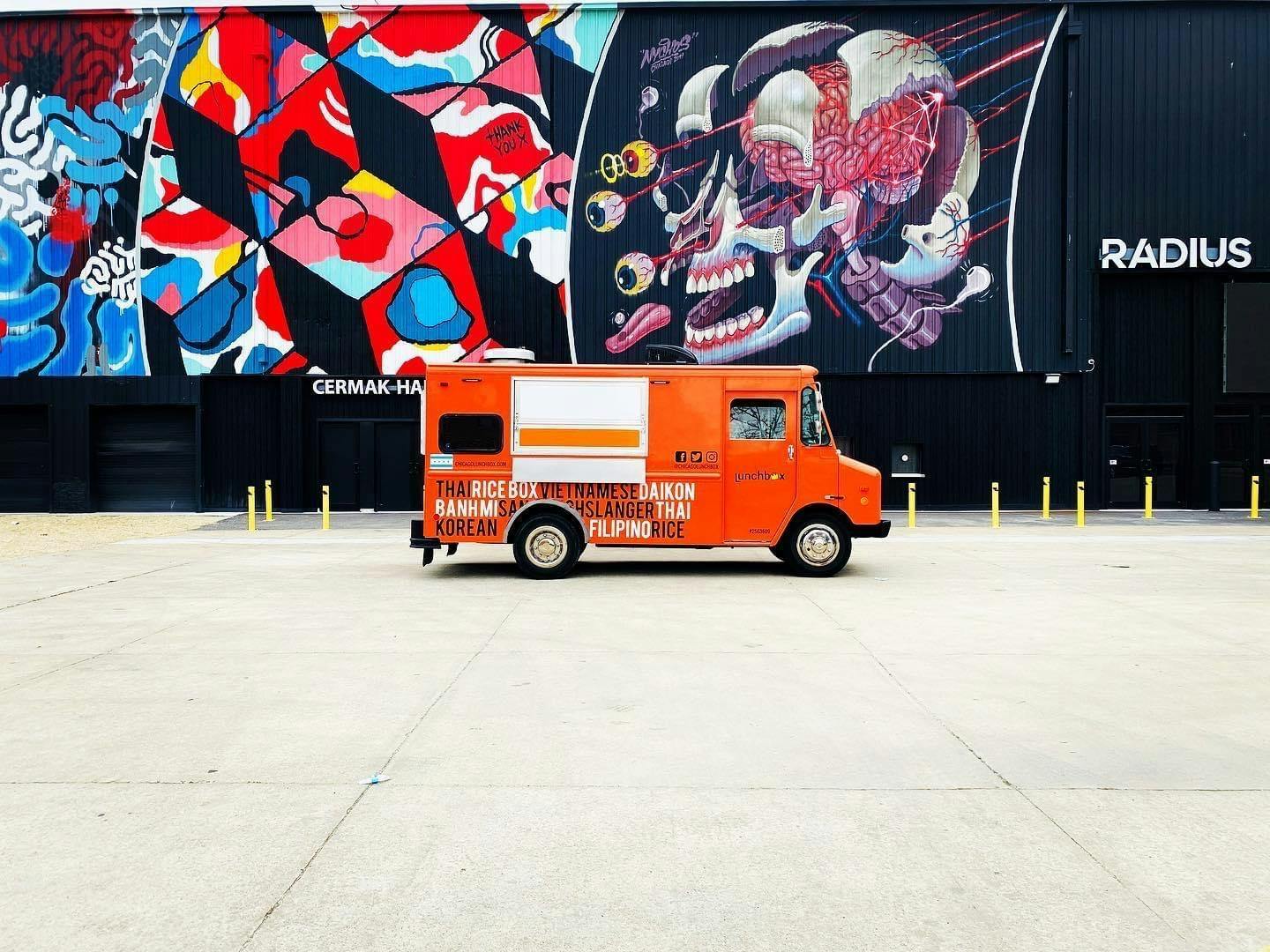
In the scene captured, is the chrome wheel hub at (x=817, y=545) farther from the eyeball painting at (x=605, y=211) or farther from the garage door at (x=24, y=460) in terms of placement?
the garage door at (x=24, y=460)

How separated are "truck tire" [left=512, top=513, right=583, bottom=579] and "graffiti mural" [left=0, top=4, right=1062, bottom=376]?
12.6m

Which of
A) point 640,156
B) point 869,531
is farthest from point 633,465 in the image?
point 640,156

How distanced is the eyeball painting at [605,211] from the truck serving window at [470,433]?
43.1 ft

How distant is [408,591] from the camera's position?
Answer: 12.3 metres

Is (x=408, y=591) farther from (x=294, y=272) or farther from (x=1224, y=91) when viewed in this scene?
(x=1224, y=91)

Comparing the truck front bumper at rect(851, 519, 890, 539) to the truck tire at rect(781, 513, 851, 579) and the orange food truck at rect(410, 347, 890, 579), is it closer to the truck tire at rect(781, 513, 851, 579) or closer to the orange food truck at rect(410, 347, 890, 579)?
the orange food truck at rect(410, 347, 890, 579)

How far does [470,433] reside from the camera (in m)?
13.6

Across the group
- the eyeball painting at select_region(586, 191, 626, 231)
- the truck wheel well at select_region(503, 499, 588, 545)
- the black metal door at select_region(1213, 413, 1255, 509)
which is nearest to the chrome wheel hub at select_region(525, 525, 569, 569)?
the truck wheel well at select_region(503, 499, 588, 545)

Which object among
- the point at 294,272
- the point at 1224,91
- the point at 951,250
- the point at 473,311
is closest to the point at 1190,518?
the point at 951,250

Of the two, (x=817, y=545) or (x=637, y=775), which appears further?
(x=817, y=545)

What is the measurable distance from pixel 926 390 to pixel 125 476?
20849 mm

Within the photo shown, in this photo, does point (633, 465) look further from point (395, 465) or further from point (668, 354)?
point (395, 465)

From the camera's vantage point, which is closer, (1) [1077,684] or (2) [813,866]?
(2) [813,866]

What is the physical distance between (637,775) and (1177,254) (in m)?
25.2
